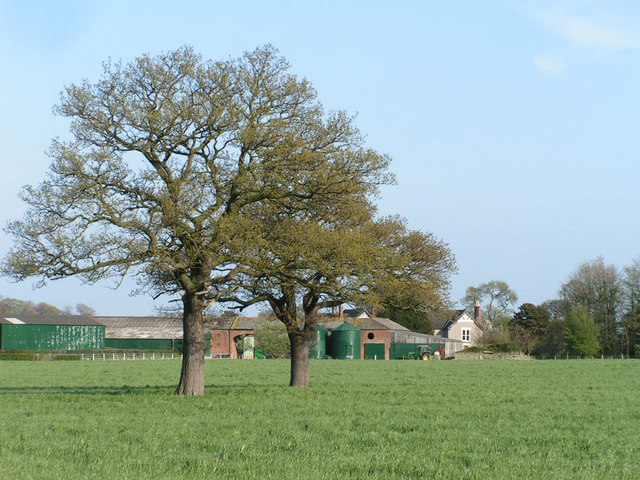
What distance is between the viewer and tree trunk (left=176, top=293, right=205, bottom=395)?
83.9ft

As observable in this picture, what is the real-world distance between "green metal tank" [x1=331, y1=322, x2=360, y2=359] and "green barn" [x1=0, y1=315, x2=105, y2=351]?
3460 centimetres

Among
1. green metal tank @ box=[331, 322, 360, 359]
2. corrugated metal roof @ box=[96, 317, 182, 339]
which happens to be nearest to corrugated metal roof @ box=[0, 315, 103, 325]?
corrugated metal roof @ box=[96, 317, 182, 339]

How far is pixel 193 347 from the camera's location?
25.7 metres

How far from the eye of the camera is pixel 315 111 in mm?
26875

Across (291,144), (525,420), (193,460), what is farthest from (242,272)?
(193,460)

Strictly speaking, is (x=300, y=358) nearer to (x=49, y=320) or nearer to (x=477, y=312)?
(x=49, y=320)

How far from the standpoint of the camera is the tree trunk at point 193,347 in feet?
83.9

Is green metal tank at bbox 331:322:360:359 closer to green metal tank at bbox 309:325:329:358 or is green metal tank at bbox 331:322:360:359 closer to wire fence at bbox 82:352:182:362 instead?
green metal tank at bbox 309:325:329:358

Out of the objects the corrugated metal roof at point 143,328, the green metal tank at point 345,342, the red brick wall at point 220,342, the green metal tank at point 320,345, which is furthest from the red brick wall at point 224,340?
the green metal tank at point 345,342

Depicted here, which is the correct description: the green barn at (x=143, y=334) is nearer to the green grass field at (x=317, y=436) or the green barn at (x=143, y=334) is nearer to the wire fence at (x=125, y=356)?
the wire fence at (x=125, y=356)

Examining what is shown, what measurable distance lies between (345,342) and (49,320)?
4147 cm

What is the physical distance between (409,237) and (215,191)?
10.3 m

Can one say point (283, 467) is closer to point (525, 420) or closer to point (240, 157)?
point (525, 420)

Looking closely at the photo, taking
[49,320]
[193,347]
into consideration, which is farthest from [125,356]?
[193,347]
